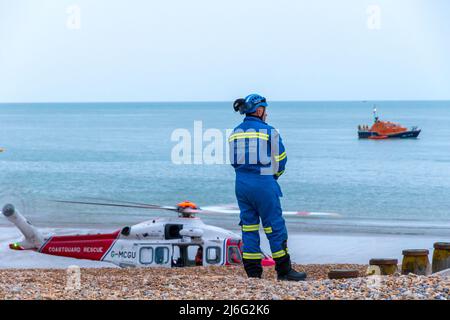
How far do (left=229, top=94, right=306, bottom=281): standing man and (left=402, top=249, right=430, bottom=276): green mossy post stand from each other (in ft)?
7.90

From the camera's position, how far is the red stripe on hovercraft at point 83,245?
1467 cm

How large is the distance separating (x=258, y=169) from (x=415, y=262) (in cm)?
309

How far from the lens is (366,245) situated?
2284 centimetres

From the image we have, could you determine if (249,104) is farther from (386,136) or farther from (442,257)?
(386,136)

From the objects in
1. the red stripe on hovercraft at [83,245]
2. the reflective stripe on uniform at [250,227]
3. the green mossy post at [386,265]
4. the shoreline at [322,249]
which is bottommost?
the shoreline at [322,249]

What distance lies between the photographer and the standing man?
924cm

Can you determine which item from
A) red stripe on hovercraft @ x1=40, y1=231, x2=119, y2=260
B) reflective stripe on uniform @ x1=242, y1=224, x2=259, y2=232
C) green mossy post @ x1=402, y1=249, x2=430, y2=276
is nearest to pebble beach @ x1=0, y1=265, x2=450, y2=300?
reflective stripe on uniform @ x1=242, y1=224, x2=259, y2=232

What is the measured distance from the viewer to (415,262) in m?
11.4

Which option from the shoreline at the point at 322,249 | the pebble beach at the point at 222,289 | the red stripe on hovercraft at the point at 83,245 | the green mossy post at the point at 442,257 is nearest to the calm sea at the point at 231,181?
the shoreline at the point at 322,249

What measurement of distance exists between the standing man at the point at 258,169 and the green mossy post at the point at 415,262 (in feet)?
7.90

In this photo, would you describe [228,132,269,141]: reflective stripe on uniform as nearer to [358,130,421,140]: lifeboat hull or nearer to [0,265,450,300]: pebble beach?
[0,265,450,300]: pebble beach

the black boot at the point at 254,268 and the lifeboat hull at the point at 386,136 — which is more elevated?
the lifeboat hull at the point at 386,136

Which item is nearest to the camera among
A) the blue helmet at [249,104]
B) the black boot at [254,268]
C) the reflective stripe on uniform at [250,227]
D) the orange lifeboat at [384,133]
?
the blue helmet at [249,104]

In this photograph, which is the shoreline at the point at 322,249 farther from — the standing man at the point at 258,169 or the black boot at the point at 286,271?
the standing man at the point at 258,169
